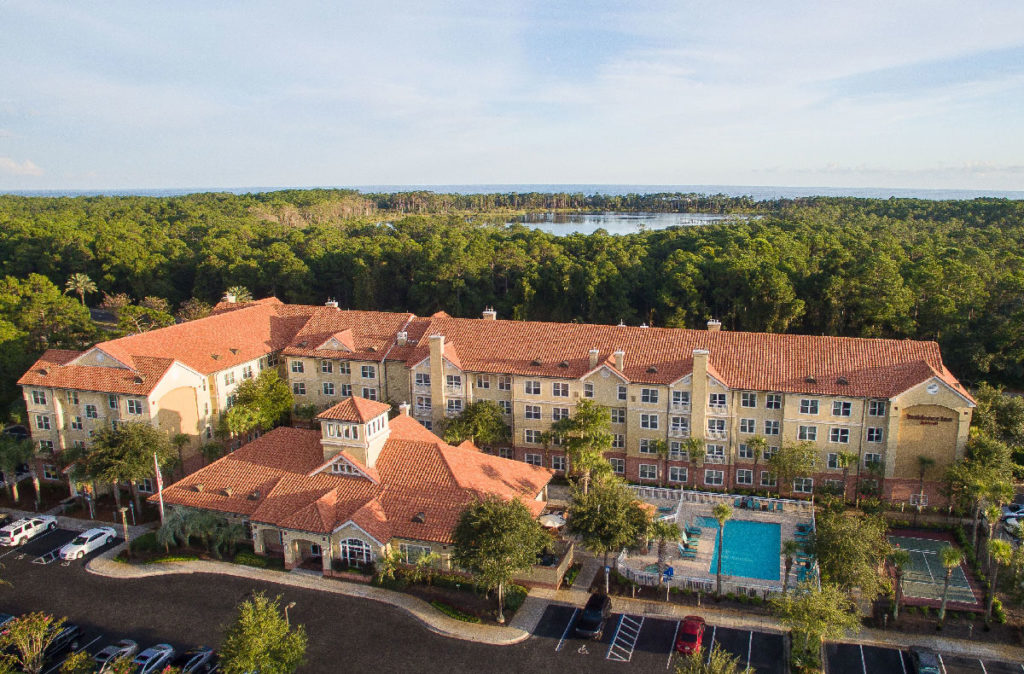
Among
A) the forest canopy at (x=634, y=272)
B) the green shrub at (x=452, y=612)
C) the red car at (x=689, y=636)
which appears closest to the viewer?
the red car at (x=689, y=636)

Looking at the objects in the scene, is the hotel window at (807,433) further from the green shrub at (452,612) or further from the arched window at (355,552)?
the arched window at (355,552)

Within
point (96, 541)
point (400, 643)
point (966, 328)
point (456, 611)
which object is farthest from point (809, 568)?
point (966, 328)

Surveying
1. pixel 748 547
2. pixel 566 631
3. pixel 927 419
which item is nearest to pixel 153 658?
pixel 566 631

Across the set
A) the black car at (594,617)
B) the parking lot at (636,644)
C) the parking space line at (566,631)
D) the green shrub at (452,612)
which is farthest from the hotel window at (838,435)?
the green shrub at (452,612)

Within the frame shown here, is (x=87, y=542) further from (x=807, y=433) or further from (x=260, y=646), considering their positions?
(x=807, y=433)

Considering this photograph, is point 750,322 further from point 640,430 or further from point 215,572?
point 215,572

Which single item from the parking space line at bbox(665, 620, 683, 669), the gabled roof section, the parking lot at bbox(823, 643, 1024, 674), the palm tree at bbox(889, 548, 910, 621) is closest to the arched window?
the gabled roof section
